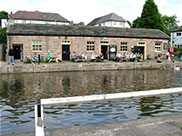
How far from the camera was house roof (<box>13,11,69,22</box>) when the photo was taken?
59.3m

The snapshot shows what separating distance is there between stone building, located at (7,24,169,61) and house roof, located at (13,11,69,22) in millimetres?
36484

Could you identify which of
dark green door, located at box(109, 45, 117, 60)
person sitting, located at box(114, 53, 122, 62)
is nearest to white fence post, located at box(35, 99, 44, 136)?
person sitting, located at box(114, 53, 122, 62)

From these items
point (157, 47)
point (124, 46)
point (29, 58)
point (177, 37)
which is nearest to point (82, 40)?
point (124, 46)

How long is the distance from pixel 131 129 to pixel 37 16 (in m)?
62.1

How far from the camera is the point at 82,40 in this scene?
25844 mm

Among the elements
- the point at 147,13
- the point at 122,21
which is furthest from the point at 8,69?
the point at 122,21

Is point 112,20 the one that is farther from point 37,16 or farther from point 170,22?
point 170,22

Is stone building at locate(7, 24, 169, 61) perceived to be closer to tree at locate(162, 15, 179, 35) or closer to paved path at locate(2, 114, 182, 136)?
paved path at locate(2, 114, 182, 136)

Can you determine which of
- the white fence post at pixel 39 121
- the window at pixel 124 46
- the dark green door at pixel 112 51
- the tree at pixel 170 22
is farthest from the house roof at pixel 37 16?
the white fence post at pixel 39 121

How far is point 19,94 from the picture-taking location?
8.77 meters

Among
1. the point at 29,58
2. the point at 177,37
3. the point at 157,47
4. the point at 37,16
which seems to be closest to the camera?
the point at 29,58

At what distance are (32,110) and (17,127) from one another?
4.95 feet

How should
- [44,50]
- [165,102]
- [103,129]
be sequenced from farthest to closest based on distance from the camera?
[44,50] → [165,102] → [103,129]

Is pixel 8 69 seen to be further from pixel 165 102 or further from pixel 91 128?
pixel 91 128
